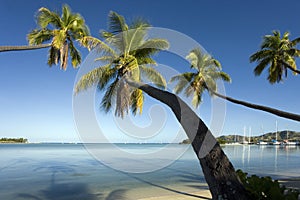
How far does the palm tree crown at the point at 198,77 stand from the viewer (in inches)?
725

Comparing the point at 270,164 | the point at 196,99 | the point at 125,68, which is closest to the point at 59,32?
the point at 125,68

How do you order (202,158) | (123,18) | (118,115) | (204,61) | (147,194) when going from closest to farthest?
1. (202,158)
2. (118,115)
3. (123,18)
4. (147,194)
5. (204,61)

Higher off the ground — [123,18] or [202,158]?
[123,18]

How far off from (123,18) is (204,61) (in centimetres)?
925

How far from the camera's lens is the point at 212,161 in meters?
4.38

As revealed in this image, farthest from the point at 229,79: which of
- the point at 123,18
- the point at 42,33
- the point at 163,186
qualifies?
the point at 42,33

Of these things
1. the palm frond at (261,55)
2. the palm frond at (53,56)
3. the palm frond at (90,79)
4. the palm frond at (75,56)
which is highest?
the palm frond at (261,55)

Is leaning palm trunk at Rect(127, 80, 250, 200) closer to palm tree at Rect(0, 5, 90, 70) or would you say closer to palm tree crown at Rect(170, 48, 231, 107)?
palm tree at Rect(0, 5, 90, 70)

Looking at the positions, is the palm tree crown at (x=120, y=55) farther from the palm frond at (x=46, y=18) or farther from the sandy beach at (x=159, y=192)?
the sandy beach at (x=159, y=192)

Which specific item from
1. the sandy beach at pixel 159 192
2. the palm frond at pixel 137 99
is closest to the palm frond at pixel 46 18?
the palm frond at pixel 137 99

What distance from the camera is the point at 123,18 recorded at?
1198cm

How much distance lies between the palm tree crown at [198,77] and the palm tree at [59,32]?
8773mm

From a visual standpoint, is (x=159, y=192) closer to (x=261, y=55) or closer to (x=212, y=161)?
(x=212, y=161)

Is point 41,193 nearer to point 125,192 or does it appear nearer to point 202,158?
point 125,192
